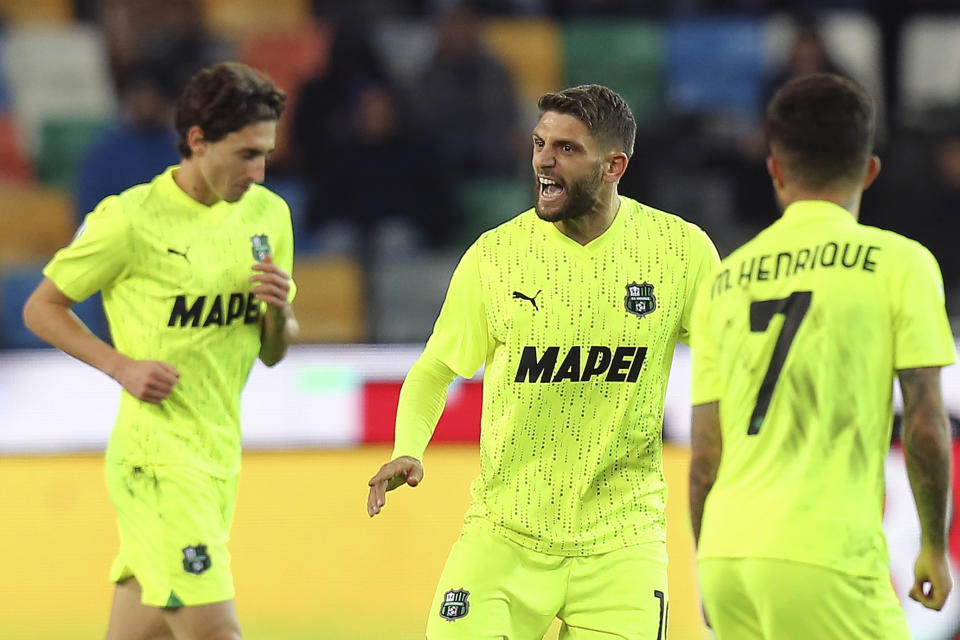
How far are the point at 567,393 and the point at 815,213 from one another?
1089 millimetres

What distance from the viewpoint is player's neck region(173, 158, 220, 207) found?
15.6 ft

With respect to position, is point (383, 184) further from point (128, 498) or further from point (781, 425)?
point (781, 425)

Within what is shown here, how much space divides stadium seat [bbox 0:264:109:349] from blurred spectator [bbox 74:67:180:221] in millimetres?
409

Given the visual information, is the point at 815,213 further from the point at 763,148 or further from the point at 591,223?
the point at 763,148

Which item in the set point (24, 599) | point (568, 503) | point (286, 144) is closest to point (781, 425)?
point (568, 503)

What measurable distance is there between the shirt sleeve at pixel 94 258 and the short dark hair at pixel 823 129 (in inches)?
87.8

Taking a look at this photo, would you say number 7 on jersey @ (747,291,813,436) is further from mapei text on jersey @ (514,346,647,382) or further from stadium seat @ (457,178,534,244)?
stadium seat @ (457,178,534,244)

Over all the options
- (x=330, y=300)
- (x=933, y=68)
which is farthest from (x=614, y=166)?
(x=933, y=68)

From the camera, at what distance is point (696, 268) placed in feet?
13.7

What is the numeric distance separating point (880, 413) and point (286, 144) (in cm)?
508

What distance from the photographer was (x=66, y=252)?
183 inches

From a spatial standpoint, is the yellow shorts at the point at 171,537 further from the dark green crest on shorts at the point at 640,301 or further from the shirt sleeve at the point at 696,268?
the shirt sleeve at the point at 696,268

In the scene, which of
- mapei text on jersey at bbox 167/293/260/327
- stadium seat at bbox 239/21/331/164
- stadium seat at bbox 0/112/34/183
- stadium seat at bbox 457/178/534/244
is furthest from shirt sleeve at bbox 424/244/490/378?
stadium seat at bbox 0/112/34/183

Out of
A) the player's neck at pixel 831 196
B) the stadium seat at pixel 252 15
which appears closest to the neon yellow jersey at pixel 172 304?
the player's neck at pixel 831 196
